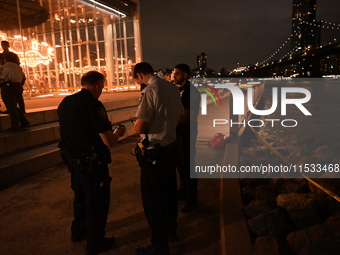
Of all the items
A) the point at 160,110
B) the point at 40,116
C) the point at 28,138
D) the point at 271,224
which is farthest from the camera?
the point at 40,116

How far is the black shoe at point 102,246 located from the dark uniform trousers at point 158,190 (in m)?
0.58

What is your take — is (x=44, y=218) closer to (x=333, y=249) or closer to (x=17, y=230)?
(x=17, y=230)

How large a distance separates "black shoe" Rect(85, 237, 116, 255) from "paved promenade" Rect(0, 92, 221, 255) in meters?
0.07

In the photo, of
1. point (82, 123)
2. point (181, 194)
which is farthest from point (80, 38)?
point (82, 123)

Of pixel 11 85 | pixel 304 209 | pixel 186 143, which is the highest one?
pixel 11 85

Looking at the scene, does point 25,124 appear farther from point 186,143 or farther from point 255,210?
point 255,210

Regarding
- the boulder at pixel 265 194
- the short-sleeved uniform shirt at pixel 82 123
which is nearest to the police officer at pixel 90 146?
the short-sleeved uniform shirt at pixel 82 123

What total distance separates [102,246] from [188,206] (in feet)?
4.43

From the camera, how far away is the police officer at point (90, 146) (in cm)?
260

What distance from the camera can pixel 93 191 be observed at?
9.09 ft

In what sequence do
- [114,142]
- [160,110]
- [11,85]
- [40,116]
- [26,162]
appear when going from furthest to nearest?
[40,116] → [11,85] → [26,162] → [114,142] → [160,110]

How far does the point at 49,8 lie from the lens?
15492 mm

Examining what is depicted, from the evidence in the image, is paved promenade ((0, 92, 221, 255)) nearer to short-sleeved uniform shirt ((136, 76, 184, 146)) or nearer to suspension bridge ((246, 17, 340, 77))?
short-sleeved uniform shirt ((136, 76, 184, 146))

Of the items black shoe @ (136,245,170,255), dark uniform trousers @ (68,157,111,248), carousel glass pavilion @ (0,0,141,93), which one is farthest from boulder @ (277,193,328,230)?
carousel glass pavilion @ (0,0,141,93)
